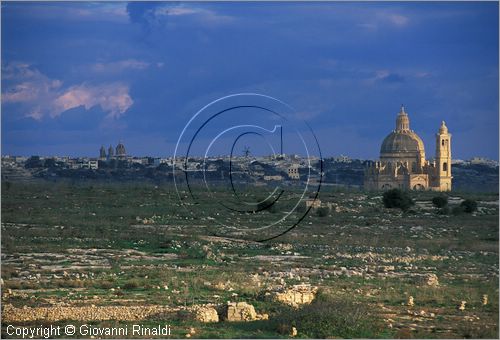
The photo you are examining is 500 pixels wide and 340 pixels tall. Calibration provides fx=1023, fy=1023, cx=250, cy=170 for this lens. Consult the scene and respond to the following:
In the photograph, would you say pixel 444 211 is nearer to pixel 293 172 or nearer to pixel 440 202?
pixel 440 202

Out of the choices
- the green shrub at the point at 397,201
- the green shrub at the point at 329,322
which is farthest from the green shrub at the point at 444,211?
the green shrub at the point at 329,322

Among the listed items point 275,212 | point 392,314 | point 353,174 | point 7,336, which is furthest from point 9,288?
point 353,174

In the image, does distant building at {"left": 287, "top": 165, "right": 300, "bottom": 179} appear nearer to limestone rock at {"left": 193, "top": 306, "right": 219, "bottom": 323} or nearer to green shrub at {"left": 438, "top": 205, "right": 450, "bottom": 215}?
green shrub at {"left": 438, "top": 205, "right": 450, "bottom": 215}

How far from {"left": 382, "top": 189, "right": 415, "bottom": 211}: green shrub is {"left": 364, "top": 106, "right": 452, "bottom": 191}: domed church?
30563 mm

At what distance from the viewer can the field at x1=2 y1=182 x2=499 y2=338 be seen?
1877 centimetres

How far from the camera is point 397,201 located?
57062 millimetres

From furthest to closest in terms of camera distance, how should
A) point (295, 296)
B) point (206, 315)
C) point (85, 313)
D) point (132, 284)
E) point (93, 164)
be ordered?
point (93, 164) < point (132, 284) < point (295, 296) < point (85, 313) < point (206, 315)

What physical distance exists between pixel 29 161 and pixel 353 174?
1290 inches

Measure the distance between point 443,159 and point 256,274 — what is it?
70880mm

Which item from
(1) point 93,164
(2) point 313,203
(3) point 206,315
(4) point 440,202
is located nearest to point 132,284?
(3) point 206,315

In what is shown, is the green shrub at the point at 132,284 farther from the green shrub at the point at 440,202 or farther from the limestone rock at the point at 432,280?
the green shrub at the point at 440,202

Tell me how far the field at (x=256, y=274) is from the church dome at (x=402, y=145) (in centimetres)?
4687

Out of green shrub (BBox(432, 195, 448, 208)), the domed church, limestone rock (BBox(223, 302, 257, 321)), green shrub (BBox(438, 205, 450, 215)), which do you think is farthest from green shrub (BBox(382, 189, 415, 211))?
limestone rock (BBox(223, 302, 257, 321))

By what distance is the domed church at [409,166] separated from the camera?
3600 inches
